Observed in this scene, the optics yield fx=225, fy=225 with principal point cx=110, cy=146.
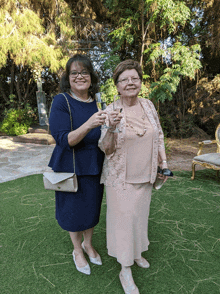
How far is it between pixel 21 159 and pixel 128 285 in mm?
4933

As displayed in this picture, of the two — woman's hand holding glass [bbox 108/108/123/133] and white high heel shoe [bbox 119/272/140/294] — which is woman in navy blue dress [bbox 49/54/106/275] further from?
white high heel shoe [bbox 119/272/140/294]

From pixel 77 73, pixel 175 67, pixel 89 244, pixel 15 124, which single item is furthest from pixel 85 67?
pixel 15 124

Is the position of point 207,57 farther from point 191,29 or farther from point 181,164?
point 181,164

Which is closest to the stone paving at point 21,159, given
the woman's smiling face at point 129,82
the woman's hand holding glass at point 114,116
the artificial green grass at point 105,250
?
the artificial green grass at point 105,250

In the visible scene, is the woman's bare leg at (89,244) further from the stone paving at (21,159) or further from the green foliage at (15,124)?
the green foliage at (15,124)

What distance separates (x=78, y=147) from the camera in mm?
1616

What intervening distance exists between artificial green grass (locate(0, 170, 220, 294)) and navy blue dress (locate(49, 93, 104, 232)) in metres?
0.48

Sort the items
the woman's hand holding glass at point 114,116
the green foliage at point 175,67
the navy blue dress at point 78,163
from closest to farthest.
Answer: the woman's hand holding glass at point 114,116
the navy blue dress at point 78,163
the green foliage at point 175,67

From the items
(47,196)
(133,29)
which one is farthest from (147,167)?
(133,29)

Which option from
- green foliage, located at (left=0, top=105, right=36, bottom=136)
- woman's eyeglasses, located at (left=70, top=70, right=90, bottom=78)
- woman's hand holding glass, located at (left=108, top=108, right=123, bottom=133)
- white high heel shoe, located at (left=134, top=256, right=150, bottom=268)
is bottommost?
white high heel shoe, located at (left=134, top=256, right=150, bottom=268)

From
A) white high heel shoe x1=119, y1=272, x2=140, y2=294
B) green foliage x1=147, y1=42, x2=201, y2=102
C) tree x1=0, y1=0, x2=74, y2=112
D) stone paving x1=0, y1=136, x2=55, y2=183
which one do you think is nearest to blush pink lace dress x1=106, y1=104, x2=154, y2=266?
white high heel shoe x1=119, y1=272, x2=140, y2=294

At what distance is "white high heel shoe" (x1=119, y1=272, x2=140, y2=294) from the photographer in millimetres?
1639

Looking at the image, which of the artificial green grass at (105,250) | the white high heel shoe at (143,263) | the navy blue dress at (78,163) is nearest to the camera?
the navy blue dress at (78,163)

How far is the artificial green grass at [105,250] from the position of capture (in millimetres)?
1762
